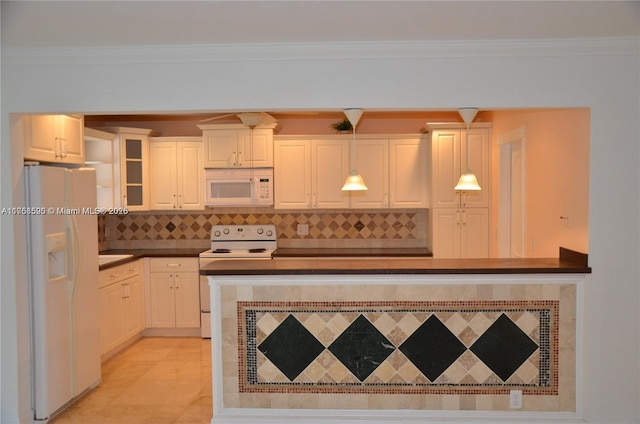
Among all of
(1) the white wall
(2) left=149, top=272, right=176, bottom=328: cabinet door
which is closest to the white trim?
(1) the white wall

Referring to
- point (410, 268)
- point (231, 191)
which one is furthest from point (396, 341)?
point (231, 191)

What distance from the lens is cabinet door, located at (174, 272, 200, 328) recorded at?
19.0 ft

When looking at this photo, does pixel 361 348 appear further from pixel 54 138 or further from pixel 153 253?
pixel 153 253

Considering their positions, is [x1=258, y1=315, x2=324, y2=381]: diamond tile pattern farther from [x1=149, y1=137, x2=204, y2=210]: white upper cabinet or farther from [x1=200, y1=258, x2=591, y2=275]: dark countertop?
[x1=149, y1=137, x2=204, y2=210]: white upper cabinet

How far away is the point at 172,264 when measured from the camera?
5805 mm

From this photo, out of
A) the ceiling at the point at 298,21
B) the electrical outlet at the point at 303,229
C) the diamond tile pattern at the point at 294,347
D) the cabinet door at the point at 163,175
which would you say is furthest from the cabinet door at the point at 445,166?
the cabinet door at the point at 163,175

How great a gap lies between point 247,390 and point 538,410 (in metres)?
1.91

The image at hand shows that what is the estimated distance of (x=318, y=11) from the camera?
268 centimetres

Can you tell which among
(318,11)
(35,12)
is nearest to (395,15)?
(318,11)

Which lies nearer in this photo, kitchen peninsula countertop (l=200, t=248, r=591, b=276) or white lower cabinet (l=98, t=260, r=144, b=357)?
kitchen peninsula countertop (l=200, t=248, r=591, b=276)

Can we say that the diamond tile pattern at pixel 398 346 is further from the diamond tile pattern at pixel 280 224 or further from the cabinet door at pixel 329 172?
the diamond tile pattern at pixel 280 224

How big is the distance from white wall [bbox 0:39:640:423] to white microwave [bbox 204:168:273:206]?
7.97 feet

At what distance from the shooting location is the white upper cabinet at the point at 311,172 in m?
5.79

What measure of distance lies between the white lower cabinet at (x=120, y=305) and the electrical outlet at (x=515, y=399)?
3.47 metres
